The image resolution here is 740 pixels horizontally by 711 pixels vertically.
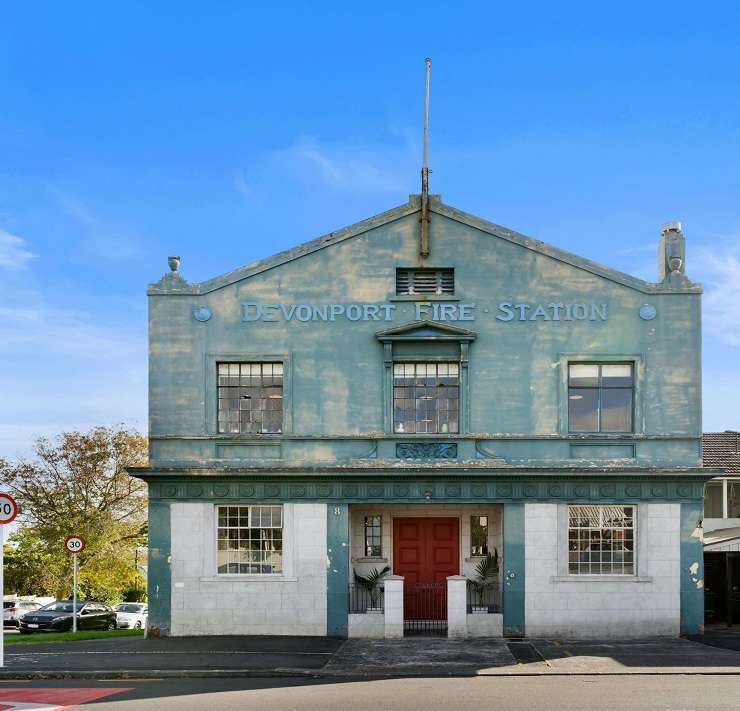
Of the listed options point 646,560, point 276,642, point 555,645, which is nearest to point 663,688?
point 555,645

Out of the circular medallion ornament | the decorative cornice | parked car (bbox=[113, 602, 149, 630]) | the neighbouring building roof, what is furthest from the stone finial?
parked car (bbox=[113, 602, 149, 630])

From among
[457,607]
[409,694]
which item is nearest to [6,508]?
[409,694]

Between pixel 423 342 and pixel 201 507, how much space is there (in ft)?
21.9

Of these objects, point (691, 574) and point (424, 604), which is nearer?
point (691, 574)

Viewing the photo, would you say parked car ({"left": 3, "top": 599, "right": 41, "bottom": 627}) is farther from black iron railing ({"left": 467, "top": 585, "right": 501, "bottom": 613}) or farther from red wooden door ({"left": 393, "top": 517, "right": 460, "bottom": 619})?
black iron railing ({"left": 467, "top": 585, "right": 501, "bottom": 613})

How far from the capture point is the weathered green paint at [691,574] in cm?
2100

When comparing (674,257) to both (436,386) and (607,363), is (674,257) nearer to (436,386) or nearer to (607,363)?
(607,363)

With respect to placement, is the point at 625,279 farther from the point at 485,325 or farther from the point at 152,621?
the point at 152,621

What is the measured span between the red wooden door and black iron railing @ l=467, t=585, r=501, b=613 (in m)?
0.71

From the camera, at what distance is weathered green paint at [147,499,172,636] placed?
21.2m

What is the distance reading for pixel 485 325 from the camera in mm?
21812

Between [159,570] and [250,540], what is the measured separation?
89.2 inches

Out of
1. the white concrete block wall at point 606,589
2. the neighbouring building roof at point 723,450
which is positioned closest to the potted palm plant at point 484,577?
the white concrete block wall at point 606,589

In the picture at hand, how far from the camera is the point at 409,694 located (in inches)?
568
